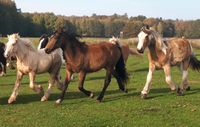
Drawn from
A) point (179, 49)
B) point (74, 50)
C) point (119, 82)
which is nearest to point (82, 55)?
point (74, 50)

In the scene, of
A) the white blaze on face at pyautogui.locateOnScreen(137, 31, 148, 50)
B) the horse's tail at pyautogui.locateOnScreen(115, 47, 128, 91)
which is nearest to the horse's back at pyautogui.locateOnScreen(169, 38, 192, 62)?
the white blaze on face at pyautogui.locateOnScreen(137, 31, 148, 50)

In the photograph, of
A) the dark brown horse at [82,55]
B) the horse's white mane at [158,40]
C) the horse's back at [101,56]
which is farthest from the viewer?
the horse's white mane at [158,40]

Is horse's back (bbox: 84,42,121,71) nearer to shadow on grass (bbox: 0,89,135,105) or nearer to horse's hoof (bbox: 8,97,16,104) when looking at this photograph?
shadow on grass (bbox: 0,89,135,105)

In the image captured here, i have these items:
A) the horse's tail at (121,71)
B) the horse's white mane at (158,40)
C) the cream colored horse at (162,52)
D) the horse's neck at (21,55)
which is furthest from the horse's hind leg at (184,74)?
the horse's neck at (21,55)

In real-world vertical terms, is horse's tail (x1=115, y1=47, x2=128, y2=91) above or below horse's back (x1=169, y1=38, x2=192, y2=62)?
below

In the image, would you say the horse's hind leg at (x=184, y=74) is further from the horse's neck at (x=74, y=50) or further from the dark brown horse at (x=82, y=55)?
the horse's neck at (x=74, y=50)

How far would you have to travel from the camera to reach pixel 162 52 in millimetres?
15398

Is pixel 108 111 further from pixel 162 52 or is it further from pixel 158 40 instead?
pixel 158 40

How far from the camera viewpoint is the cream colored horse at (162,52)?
15086 millimetres

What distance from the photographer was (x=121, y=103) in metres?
14.2

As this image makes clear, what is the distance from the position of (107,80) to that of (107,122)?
175 inches

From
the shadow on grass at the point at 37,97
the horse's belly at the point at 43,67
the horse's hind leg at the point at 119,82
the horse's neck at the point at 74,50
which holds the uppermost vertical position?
the horse's neck at the point at 74,50

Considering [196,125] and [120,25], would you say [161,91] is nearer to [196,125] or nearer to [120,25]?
[196,125]

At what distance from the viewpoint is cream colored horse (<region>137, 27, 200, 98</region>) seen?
15.1 metres
